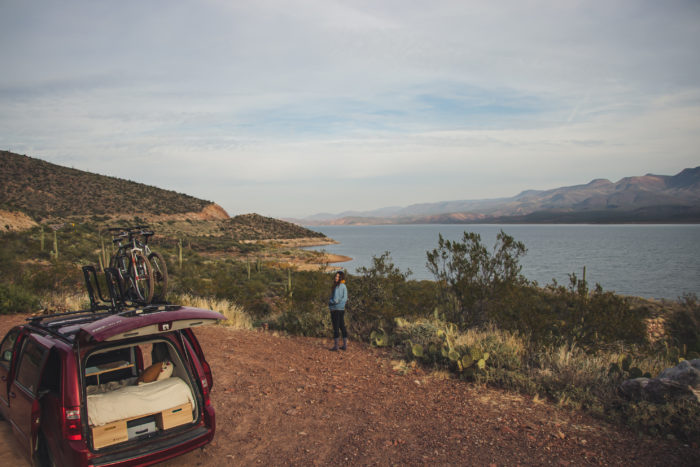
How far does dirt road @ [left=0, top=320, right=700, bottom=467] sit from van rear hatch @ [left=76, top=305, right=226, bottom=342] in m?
1.64

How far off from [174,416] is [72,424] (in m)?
0.88

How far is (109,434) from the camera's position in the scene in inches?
158

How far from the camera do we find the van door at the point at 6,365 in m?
4.91

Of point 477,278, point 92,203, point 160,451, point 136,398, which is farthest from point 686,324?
point 92,203

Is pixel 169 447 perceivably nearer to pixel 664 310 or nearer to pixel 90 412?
pixel 90 412

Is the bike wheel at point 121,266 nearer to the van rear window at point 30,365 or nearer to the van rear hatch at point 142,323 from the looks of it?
the van rear window at point 30,365

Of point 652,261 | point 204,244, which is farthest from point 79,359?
point 652,261

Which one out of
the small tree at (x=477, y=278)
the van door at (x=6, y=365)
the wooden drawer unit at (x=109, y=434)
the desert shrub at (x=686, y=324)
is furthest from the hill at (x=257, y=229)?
the wooden drawer unit at (x=109, y=434)

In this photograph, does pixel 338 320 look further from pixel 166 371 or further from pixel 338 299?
pixel 166 371

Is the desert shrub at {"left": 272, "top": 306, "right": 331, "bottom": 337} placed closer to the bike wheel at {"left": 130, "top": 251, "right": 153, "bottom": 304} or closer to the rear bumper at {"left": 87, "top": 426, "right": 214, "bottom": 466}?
the bike wheel at {"left": 130, "top": 251, "right": 153, "bottom": 304}

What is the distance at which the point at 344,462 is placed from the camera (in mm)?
4742

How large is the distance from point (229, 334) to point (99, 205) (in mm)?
53812

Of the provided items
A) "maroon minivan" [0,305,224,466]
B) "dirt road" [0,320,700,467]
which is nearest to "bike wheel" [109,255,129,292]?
"maroon minivan" [0,305,224,466]

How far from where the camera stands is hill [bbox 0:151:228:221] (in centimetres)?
5012
